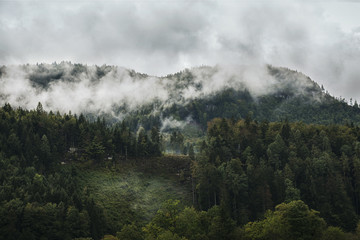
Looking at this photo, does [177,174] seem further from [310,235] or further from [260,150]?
[310,235]

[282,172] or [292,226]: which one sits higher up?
[282,172]

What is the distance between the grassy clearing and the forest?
0.63m

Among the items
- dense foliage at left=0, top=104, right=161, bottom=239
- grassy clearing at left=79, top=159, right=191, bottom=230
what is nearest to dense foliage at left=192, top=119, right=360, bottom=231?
grassy clearing at left=79, top=159, right=191, bottom=230

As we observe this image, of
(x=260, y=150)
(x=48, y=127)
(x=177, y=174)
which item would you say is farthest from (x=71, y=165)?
(x=260, y=150)

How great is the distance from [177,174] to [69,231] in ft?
227

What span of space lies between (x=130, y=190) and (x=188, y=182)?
29.2 meters

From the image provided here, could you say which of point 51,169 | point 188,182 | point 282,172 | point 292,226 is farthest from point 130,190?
point 292,226

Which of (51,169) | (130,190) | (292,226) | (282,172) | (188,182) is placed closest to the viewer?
(292,226)

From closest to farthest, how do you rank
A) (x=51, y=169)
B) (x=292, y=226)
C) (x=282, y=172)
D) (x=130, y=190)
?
1. (x=292, y=226)
2. (x=51, y=169)
3. (x=130, y=190)
4. (x=282, y=172)

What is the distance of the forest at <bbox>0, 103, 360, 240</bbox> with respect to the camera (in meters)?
72.9

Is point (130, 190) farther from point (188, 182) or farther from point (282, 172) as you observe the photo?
point (282, 172)

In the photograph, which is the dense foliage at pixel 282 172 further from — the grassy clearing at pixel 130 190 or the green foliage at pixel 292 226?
the green foliage at pixel 292 226

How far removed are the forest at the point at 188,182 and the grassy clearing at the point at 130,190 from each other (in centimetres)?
63

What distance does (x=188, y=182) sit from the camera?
141 m
